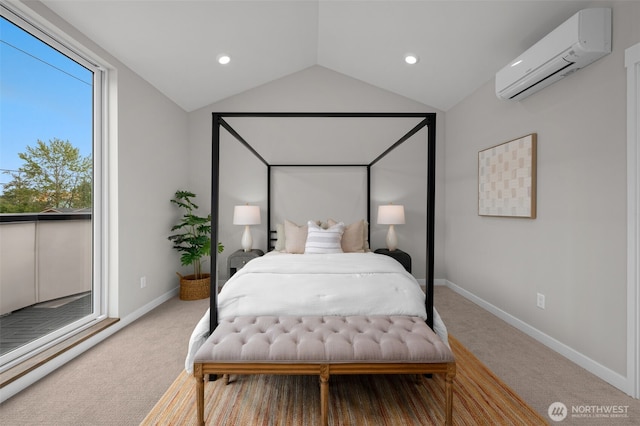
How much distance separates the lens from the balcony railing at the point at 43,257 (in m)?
1.92

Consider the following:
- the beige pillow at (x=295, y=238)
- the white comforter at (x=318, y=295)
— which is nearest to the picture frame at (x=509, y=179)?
the white comforter at (x=318, y=295)

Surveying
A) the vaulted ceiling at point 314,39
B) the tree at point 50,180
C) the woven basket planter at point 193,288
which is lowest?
the woven basket planter at point 193,288

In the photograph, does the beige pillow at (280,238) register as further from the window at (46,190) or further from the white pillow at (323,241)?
the window at (46,190)

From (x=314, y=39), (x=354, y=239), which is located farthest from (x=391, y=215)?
(x=314, y=39)

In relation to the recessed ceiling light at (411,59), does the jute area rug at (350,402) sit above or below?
below

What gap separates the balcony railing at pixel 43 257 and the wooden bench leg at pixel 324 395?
6.82 ft

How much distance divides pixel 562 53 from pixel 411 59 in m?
1.53

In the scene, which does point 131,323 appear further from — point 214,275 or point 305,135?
point 305,135

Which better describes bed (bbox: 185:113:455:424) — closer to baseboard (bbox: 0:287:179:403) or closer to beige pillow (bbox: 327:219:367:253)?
beige pillow (bbox: 327:219:367:253)

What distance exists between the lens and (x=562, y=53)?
2.08 meters

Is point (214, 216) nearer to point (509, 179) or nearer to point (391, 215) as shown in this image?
point (391, 215)

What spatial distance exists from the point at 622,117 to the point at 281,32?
9.96ft

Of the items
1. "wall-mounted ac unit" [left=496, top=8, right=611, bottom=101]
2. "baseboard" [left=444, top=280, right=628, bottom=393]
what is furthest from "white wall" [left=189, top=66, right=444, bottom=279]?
"wall-mounted ac unit" [left=496, top=8, right=611, bottom=101]

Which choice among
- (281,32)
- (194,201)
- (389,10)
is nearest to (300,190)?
(194,201)
